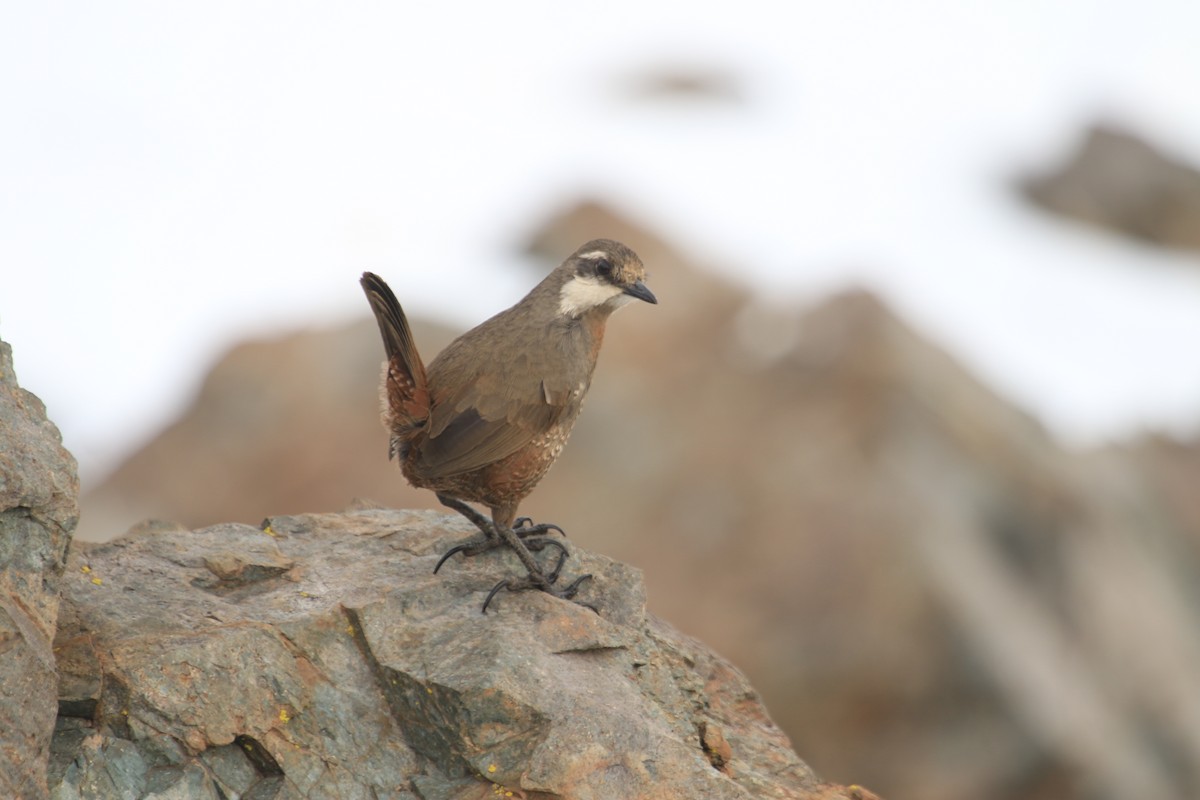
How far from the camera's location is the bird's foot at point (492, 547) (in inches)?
258

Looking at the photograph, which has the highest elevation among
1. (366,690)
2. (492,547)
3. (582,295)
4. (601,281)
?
(601,281)

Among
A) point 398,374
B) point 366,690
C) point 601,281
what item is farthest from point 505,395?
point 366,690

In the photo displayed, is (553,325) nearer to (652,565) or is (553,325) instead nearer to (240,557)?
(240,557)

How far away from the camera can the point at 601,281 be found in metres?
7.06

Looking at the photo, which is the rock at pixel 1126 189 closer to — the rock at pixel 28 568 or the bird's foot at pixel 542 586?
the bird's foot at pixel 542 586

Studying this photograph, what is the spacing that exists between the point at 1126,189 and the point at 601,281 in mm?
15977

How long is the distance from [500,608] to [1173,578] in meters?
10.4

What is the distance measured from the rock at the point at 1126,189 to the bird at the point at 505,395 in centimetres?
1460

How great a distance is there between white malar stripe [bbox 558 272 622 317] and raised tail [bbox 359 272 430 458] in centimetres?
89

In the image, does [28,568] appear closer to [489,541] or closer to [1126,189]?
[489,541]

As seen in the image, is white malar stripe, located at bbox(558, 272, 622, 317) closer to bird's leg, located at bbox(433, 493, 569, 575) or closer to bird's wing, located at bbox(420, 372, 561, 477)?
bird's wing, located at bbox(420, 372, 561, 477)

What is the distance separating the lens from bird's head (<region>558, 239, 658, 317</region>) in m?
7.03

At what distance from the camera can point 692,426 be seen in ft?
46.0

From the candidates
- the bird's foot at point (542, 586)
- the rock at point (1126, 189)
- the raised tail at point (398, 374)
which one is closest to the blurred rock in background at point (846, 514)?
the rock at point (1126, 189)
